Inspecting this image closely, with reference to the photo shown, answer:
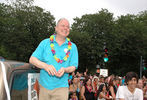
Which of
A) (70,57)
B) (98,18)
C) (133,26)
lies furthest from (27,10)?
(70,57)

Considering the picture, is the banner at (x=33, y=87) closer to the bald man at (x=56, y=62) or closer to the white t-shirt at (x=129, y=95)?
the bald man at (x=56, y=62)

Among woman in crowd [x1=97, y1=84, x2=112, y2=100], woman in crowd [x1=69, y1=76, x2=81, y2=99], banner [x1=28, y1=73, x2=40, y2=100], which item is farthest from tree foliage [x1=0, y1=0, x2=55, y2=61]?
banner [x1=28, y1=73, x2=40, y2=100]

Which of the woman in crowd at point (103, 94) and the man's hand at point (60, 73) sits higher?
the man's hand at point (60, 73)

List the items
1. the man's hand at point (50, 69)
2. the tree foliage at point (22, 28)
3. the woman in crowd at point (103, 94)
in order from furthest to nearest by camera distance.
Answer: the tree foliage at point (22, 28) → the woman in crowd at point (103, 94) → the man's hand at point (50, 69)

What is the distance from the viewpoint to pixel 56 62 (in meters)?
2.92

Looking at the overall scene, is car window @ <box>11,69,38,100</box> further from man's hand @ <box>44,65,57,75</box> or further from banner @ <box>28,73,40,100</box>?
man's hand @ <box>44,65,57,75</box>

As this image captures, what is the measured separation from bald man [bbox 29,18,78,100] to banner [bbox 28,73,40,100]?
0.24ft

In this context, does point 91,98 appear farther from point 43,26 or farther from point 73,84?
point 43,26

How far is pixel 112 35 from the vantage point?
159 ft

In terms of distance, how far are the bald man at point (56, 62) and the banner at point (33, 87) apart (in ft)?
0.24

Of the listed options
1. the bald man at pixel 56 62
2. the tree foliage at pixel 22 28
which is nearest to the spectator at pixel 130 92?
the bald man at pixel 56 62

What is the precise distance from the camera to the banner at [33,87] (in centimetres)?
274

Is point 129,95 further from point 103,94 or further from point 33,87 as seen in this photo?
point 103,94

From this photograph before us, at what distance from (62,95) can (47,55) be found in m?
0.51
